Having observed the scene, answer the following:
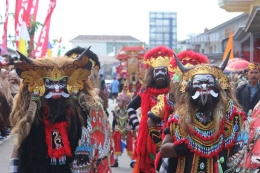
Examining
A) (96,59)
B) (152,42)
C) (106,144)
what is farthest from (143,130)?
(152,42)

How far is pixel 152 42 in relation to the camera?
8369 centimetres

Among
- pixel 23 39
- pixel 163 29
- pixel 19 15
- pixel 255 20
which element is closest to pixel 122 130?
pixel 23 39

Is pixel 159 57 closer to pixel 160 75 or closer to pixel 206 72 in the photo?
pixel 160 75

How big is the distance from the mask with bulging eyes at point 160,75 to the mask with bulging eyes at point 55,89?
3.08 m

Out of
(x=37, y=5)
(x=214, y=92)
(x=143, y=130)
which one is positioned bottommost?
(x=143, y=130)

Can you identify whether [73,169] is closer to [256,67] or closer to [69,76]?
[69,76]

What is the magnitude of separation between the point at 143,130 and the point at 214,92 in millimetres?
3208

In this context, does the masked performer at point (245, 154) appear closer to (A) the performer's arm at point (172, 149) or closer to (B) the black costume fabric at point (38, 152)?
(A) the performer's arm at point (172, 149)

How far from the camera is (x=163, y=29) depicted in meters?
86.2

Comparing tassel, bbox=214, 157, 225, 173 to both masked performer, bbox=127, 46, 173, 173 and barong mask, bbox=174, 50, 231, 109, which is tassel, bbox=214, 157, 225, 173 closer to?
barong mask, bbox=174, 50, 231, 109

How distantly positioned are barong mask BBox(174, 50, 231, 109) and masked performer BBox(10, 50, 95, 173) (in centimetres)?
88

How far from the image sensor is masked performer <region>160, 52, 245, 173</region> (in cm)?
509

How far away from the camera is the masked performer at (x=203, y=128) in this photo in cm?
509

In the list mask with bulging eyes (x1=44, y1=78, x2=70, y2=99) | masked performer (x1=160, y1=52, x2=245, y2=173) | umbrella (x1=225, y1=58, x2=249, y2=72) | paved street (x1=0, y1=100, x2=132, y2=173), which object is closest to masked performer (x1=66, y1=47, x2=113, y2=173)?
mask with bulging eyes (x1=44, y1=78, x2=70, y2=99)
